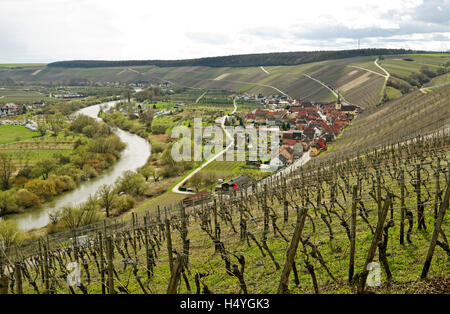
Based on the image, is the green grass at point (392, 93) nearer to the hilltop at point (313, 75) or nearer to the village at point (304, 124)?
the hilltop at point (313, 75)

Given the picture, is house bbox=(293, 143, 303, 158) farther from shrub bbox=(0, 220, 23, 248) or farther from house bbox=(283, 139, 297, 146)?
shrub bbox=(0, 220, 23, 248)

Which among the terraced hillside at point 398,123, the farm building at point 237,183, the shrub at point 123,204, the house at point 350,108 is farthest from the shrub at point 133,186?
the house at point 350,108

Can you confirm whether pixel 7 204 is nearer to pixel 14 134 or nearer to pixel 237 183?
pixel 237 183

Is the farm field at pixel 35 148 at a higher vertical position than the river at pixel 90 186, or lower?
higher

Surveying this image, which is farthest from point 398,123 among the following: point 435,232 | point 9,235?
point 9,235

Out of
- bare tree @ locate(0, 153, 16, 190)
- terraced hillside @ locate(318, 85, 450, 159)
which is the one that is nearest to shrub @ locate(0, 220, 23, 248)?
bare tree @ locate(0, 153, 16, 190)

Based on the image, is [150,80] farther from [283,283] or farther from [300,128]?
[283,283]
